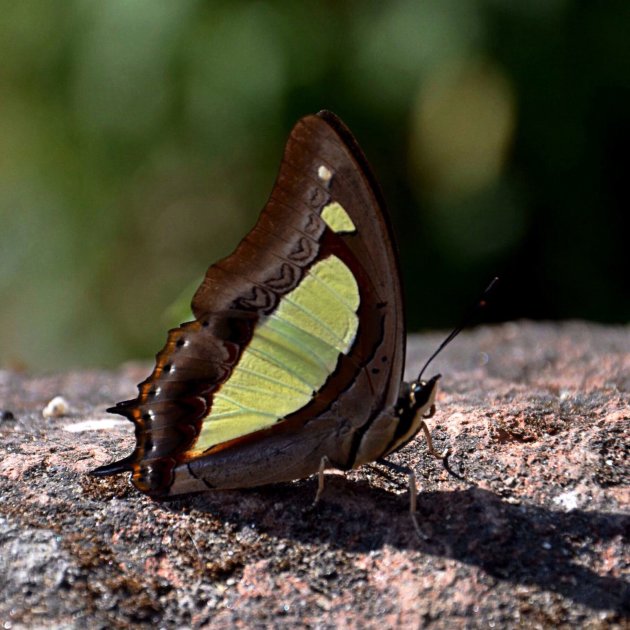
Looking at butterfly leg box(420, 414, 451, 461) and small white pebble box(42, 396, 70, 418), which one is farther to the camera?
small white pebble box(42, 396, 70, 418)

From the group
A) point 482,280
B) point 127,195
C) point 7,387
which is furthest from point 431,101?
point 7,387

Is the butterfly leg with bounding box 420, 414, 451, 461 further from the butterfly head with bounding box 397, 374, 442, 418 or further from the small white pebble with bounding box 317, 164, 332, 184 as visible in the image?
the small white pebble with bounding box 317, 164, 332, 184

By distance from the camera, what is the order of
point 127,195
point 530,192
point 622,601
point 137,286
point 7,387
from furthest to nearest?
1. point 137,286
2. point 127,195
3. point 530,192
4. point 7,387
5. point 622,601

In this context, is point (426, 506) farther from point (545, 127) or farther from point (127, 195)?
point (127, 195)

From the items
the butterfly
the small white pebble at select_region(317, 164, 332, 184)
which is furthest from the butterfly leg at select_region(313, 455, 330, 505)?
the small white pebble at select_region(317, 164, 332, 184)

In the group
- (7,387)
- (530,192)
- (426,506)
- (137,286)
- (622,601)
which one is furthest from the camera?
(137,286)
